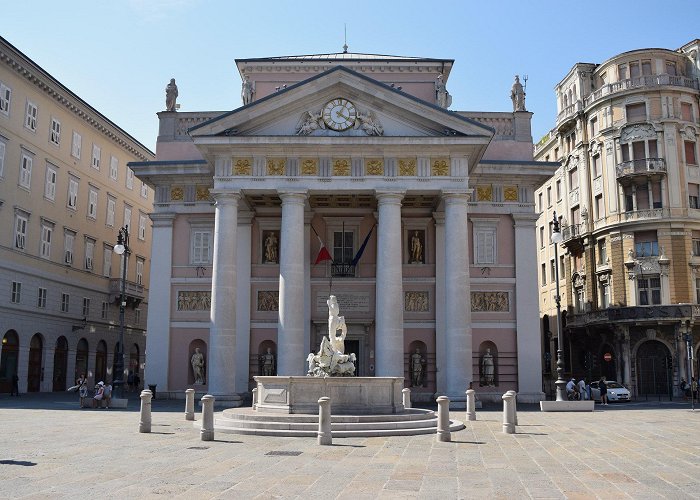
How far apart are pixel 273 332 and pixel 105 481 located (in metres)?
24.0

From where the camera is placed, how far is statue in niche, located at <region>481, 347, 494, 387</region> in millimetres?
34922

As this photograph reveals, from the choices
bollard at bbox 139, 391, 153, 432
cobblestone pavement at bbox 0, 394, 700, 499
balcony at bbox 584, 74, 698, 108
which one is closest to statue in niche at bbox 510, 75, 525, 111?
balcony at bbox 584, 74, 698, 108

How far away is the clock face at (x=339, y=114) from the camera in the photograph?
106ft

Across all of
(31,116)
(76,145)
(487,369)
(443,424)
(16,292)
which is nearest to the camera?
(443,424)

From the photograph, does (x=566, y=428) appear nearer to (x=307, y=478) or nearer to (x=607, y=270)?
(x=307, y=478)

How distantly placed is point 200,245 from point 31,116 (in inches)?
568

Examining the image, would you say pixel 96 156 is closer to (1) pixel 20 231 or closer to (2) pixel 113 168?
(2) pixel 113 168

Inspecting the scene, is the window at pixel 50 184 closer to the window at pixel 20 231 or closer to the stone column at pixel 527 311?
the window at pixel 20 231

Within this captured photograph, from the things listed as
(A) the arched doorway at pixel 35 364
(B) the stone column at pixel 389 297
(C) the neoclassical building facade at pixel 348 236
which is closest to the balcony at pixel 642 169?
(C) the neoclassical building facade at pixel 348 236

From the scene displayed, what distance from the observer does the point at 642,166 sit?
47625mm

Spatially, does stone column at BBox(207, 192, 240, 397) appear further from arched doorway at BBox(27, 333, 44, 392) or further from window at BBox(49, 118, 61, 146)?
window at BBox(49, 118, 61, 146)

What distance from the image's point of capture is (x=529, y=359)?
34.9m

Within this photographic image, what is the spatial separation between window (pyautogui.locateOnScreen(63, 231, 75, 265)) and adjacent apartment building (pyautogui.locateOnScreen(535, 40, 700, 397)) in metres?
30.8

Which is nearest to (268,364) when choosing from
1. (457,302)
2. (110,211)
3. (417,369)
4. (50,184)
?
(417,369)
